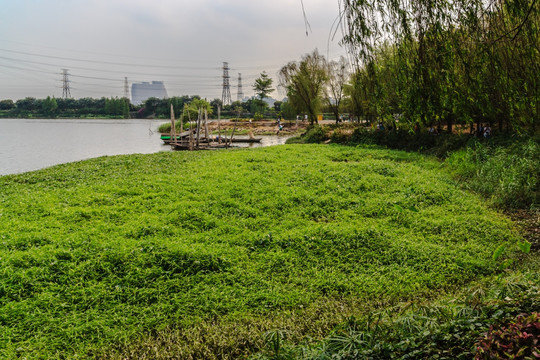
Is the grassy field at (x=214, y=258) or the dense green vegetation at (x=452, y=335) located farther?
the grassy field at (x=214, y=258)

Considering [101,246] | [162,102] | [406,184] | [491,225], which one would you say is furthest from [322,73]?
[162,102]

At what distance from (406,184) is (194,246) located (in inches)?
195

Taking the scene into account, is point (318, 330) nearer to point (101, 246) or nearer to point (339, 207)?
point (101, 246)

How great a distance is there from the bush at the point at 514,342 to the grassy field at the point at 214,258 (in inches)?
64.4

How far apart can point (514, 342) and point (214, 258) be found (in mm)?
3198

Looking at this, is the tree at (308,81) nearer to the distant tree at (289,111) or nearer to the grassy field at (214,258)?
the distant tree at (289,111)

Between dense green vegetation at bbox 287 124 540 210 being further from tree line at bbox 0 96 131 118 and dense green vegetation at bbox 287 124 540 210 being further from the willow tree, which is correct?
tree line at bbox 0 96 131 118

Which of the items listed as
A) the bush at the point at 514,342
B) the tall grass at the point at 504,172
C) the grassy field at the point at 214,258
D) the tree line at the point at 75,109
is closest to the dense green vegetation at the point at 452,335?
the bush at the point at 514,342

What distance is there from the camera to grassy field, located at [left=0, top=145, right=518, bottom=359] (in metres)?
3.18

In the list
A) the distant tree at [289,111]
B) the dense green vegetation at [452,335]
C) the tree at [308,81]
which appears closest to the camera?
the dense green vegetation at [452,335]

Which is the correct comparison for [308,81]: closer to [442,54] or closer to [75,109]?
[442,54]

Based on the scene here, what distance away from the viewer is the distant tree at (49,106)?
66688 mm

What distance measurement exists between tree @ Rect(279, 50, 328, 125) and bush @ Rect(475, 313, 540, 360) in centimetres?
2732

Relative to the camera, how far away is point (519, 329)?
5.62ft
